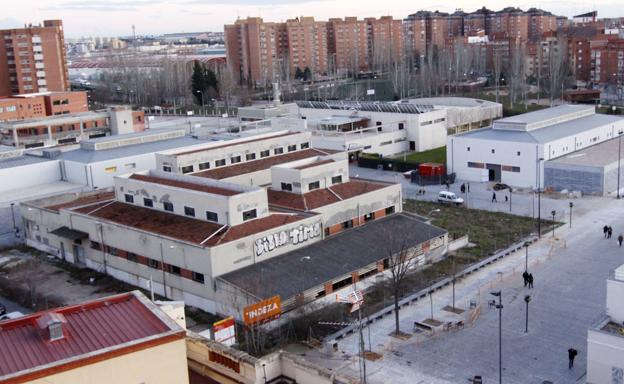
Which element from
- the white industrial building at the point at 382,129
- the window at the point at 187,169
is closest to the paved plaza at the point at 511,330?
the window at the point at 187,169

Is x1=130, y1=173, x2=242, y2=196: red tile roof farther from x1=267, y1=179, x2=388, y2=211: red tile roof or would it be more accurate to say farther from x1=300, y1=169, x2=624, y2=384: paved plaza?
x1=300, y1=169, x2=624, y2=384: paved plaza

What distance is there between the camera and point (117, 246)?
21.4m

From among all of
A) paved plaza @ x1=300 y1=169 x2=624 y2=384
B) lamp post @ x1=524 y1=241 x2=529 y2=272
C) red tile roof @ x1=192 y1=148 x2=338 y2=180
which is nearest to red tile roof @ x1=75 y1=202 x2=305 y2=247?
paved plaza @ x1=300 y1=169 x2=624 y2=384

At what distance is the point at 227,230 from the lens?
19.6 m

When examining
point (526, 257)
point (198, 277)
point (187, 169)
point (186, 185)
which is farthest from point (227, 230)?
point (526, 257)

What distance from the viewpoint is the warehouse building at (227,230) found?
18.8 meters

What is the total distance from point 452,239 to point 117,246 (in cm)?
1092

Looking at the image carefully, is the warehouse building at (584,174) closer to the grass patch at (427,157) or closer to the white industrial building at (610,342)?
the grass patch at (427,157)

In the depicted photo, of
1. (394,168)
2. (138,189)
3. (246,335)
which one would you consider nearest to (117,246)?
(138,189)

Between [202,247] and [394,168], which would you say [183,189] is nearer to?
[202,247]

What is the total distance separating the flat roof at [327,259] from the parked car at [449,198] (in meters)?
6.05

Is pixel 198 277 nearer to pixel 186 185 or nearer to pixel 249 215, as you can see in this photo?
pixel 249 215

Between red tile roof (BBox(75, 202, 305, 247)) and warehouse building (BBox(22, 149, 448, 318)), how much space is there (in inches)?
1.3

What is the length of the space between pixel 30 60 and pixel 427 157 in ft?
147
